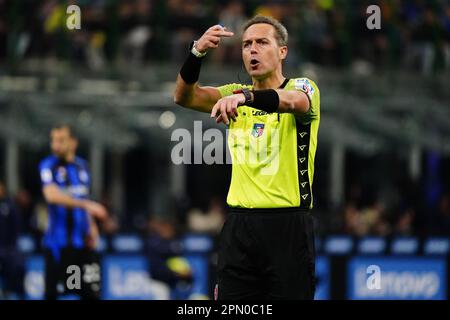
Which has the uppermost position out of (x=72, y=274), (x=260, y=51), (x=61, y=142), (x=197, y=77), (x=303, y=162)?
(x=260, y=51)

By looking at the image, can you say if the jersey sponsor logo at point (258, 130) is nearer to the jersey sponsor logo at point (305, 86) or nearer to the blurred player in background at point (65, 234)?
the jersey sponsor logo at point (305, 86)

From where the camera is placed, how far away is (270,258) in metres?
6.59

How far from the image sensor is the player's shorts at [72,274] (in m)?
10.9

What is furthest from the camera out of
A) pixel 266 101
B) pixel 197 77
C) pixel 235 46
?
pixel 235 46

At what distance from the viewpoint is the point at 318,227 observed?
16.0m

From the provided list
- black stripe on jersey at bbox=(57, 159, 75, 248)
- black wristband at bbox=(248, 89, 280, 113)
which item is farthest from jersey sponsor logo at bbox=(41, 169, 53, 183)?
black wristband at bbox=(248, 89, 280, 113)

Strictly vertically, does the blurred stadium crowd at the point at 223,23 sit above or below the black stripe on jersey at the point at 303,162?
above

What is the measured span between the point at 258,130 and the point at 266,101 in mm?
449

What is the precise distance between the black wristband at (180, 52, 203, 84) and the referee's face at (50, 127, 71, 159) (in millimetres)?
4375

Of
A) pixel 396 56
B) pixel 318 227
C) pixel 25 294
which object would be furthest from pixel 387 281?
pixel 396 56

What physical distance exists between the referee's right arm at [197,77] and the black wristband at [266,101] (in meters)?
0.48

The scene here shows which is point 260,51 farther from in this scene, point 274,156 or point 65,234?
point 65,234
